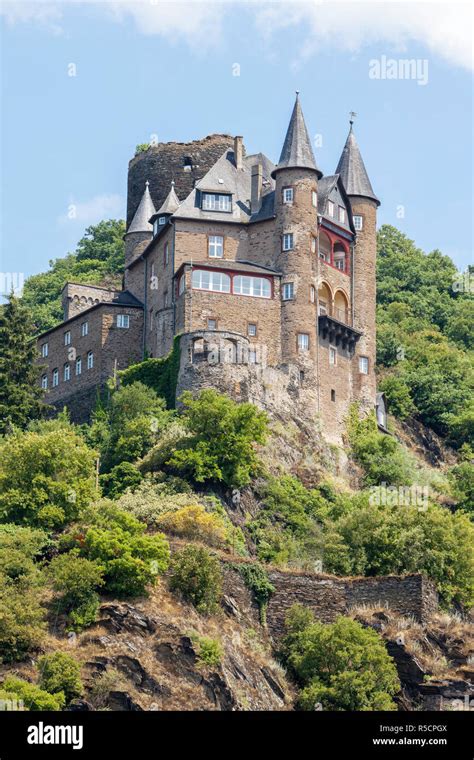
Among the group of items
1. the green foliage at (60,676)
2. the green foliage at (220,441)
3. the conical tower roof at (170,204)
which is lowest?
the green foliage at (60,676)

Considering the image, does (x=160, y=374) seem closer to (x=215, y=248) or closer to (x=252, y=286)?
(x=252, y=286)

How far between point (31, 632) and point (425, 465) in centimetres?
3988

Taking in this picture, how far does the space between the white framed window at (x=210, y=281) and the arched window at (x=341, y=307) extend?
Result: 25.1 feet

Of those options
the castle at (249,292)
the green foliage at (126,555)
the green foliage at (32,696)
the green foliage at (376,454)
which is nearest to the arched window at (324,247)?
the castle at (249,292)

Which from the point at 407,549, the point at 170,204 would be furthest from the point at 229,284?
the point at 407,549

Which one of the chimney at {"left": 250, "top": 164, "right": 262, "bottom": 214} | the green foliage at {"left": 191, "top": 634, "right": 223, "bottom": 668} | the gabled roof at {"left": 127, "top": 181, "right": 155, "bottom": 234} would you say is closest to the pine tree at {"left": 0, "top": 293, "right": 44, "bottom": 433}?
the gabled roof at {"left": 127, "top": 181, "right": 155, "bottom": 234}

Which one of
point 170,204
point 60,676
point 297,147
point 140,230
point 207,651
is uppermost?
point 297,147

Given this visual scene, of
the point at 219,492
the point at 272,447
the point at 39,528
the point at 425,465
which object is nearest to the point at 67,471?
the point at 39,528

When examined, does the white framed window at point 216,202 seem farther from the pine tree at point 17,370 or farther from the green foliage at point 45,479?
the green foliage at point 45,479

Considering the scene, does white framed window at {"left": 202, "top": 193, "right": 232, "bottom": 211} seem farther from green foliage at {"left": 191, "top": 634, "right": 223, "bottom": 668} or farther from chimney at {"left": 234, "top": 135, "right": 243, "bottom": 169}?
green foliage at {"left": 191, "top": 634, "right": 223, "bottom": 668}

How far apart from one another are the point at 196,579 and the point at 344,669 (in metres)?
6.62

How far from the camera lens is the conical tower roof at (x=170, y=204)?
101 meters

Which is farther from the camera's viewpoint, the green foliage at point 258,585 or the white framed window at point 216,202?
the white framed window at point 216,202

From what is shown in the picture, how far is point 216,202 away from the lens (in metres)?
97.5
